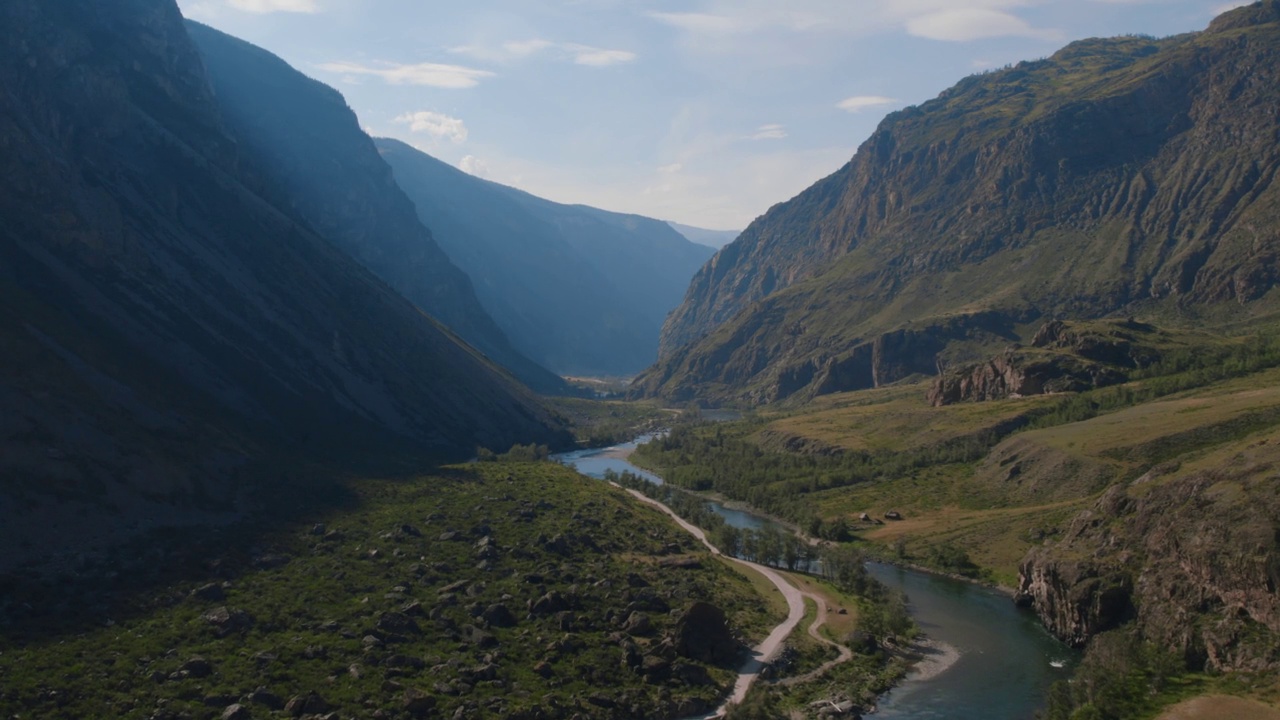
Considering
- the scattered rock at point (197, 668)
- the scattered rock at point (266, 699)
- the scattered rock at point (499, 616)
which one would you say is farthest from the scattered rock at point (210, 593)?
the scattered rock at point (499, 616)

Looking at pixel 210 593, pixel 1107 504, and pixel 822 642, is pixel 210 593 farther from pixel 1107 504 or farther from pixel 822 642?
pixel 1107 504

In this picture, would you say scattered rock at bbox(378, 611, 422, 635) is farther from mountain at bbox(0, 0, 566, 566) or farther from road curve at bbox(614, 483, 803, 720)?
mountain at bbox(0, 0, 566, 566)

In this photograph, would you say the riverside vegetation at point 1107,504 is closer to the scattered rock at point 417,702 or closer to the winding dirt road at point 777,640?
the winding dirt road at point 777,640

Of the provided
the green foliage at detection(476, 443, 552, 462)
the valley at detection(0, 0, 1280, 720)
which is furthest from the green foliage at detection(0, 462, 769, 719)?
the green foliage at detection(476, 443, 552, 462)

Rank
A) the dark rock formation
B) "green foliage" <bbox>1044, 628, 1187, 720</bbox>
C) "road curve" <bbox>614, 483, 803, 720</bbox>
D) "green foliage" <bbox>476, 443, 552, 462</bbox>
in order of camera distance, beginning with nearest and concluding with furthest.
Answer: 1. "green foliage" <bbox>1044, 628, 1187, 720</bbox>
2. "road curve" <bbox>614, 483, 803, 720</bbox>
3. the dark rock formation
4. "green foliage" <bbox>476, 443, 552, 462</bbox>

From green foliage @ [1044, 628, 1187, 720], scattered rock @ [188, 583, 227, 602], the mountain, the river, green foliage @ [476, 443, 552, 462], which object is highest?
the mountain

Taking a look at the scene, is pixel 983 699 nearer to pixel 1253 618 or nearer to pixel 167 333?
pixel 1253 618

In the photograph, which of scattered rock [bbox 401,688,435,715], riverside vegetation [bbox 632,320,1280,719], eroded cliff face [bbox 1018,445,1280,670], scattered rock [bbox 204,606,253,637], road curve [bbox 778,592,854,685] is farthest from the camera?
road curve [bbox 778,592,854,685]
